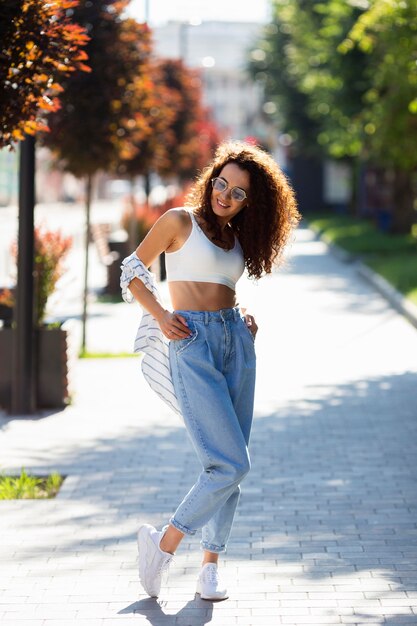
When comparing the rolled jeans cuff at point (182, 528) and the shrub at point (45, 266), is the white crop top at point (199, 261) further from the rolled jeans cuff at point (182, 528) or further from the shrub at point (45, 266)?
the shrub at point (45, 266)

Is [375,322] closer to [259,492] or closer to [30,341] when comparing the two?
[30,341]

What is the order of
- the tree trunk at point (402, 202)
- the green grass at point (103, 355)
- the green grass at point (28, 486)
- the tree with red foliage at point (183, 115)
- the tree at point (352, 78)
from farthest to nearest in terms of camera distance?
the tree trunk at point (402, 202), the tree with red foliage at point (183, 115), the tree at point (352, 78), the green grass at point (103, 355), the green grass at point (28, 486)

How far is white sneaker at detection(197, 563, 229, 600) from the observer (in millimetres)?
5223

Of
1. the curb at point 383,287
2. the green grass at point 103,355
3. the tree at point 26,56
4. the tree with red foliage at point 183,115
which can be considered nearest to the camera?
the tree at point 26,56

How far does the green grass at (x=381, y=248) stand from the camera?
2092 centimetres

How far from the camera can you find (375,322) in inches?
650

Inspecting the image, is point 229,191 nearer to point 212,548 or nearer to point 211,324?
point 211,324

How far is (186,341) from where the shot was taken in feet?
16.8

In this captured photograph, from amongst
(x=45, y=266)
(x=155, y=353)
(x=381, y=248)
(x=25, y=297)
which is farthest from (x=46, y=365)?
(x=381, y=248)

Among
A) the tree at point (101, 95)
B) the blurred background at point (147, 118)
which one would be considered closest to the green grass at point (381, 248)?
the blurred background at point (147, 118)

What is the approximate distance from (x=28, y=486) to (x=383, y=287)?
13699 mm

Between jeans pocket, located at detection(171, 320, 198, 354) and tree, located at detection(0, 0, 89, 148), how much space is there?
6.39 feet

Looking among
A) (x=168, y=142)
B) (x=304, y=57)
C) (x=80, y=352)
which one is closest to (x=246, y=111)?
(x=304, y=57)

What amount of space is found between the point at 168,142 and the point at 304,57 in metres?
15.7
